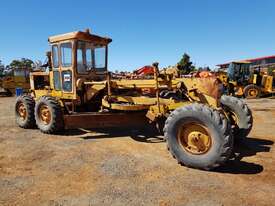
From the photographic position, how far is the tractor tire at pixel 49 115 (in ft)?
27.2

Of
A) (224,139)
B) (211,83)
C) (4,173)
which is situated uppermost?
(211,83)

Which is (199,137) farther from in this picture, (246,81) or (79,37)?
(246,81)

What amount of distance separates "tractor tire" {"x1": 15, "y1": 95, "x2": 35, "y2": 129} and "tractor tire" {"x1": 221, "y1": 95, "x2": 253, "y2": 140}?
568 centimetres

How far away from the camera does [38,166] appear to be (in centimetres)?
579

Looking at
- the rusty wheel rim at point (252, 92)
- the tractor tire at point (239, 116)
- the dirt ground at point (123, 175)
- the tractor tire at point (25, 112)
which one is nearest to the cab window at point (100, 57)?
the tractor tire at point (25, 112)

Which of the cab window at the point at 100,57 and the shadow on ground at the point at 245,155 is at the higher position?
the cab window at the point at 100,57

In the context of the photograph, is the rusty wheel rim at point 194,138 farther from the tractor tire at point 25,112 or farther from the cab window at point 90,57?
the tractor tire at point 25,112

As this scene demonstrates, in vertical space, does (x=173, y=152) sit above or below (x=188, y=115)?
below

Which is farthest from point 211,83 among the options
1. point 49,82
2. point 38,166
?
point 49,82

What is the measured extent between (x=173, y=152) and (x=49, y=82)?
5.51 m

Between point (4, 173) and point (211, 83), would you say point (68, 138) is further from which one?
point (211, 83)

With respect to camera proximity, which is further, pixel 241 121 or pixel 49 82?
pixel 49 82

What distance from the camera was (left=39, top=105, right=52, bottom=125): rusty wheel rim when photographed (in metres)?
8.62

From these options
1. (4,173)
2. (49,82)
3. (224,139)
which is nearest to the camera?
(224,139)
